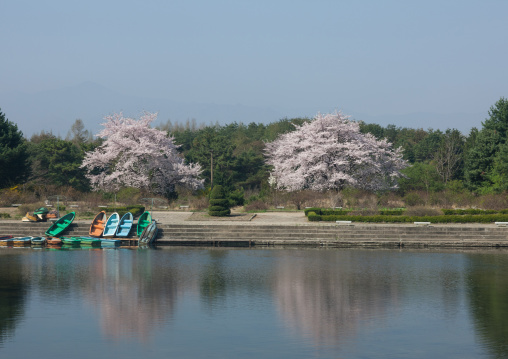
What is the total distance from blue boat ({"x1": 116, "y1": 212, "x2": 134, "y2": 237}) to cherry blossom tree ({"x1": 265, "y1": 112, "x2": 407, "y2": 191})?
60.0 feet

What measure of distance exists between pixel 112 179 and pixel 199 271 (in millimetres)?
30215

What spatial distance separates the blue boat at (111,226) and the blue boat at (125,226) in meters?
0.26

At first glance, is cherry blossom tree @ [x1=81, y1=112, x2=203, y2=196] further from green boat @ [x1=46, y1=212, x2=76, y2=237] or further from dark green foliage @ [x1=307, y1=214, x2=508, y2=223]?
dark green foliage @ [x1=307, y1=214, x2=508, y2=223]

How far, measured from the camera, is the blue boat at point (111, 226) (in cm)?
3544

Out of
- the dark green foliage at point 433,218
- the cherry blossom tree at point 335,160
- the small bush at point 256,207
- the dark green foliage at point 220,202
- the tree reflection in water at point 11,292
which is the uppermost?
the cherry blossom tree at point 335,160

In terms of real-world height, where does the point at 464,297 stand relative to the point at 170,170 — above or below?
below

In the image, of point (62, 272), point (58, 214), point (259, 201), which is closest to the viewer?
point (62, 272)

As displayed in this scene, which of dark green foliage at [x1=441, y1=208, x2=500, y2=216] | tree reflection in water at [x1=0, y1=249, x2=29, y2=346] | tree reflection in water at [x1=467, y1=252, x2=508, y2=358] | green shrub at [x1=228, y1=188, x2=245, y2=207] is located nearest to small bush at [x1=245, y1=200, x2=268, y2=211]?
green shrub at [x1=228, y1=188, x2=245, y2=207]

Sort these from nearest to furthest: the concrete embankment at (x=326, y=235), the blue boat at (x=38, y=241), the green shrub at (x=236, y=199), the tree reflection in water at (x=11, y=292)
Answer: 1. the tree reflection in water at (x=11, y=292)
2. the concrete embankment at (x=326, y=235)
3. the blue boat at (x=38, y=241)
4. the green shrub at (x=236, y=199)

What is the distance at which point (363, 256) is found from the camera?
99.8 ft

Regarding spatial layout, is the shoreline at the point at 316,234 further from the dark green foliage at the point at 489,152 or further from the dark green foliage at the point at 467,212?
the dark green foliage at the point at 489,152

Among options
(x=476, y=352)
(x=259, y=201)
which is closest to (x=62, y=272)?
(x=476, y=352)

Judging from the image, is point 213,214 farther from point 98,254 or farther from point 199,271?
point 199,271

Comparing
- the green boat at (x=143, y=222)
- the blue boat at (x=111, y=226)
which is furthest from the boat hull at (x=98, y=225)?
the green boat at (x=143, y=222)
